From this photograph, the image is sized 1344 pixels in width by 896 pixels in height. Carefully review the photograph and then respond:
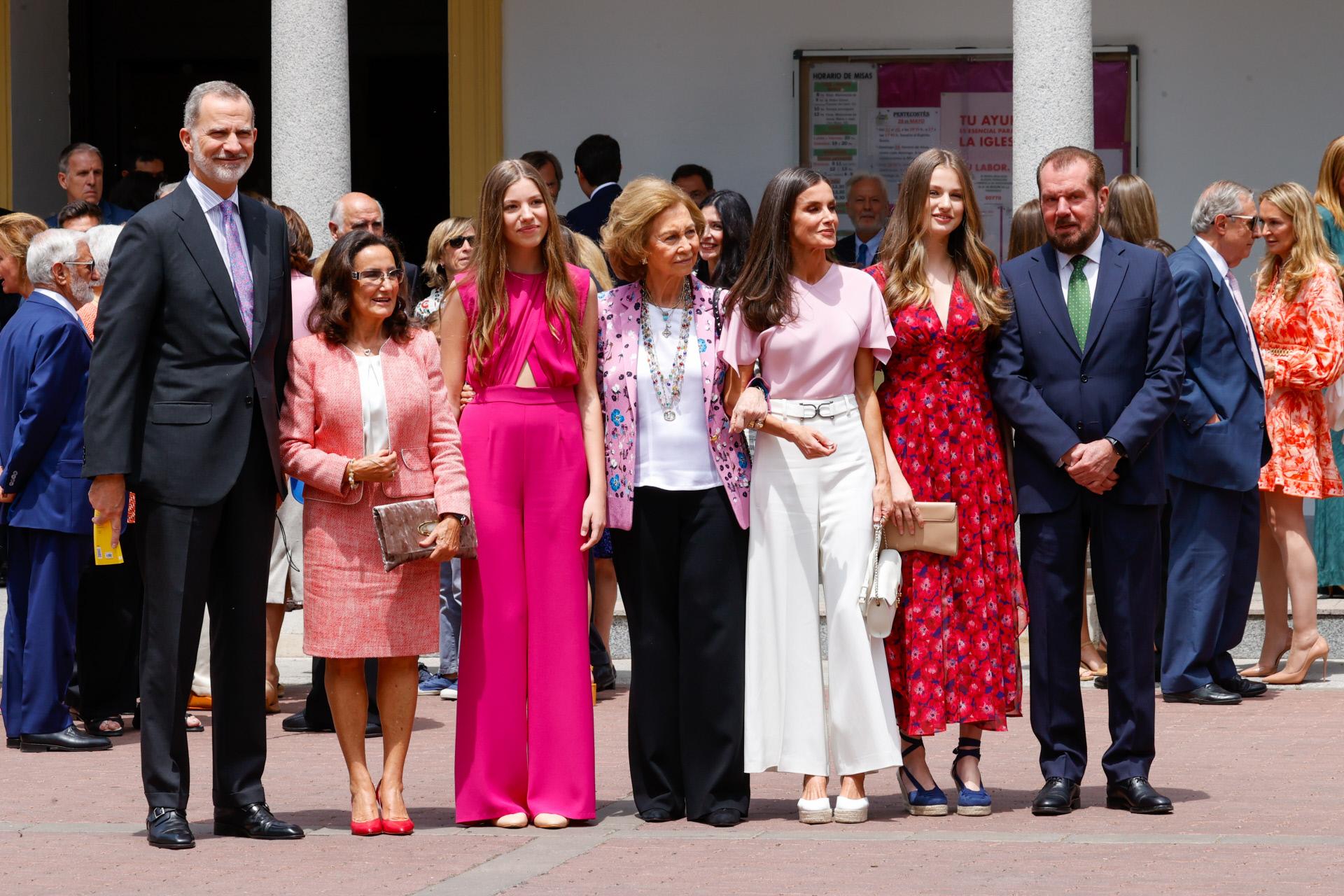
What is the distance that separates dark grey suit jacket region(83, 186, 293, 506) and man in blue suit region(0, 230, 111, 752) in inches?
79.2

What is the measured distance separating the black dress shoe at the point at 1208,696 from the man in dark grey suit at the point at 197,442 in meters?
4.27

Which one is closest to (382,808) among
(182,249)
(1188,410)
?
(182,249)

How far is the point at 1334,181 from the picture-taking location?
9875mm

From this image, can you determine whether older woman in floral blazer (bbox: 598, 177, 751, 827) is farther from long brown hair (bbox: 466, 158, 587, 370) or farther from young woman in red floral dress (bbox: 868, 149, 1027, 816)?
young woman in red floral dress (bbox: 868, 149, 1027, 816)

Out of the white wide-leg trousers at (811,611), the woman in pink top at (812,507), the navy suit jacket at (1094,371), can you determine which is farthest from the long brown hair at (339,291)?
the navy suit jacket at (1094,371)

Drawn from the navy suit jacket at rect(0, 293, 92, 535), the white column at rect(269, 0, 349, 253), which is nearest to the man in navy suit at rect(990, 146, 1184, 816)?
the navy suit jacket at rect(0, 293, 92, 535)

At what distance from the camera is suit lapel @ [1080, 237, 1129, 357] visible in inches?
249

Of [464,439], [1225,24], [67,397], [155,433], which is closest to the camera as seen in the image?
[155,433]

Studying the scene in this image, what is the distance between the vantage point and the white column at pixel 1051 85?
10445 mm

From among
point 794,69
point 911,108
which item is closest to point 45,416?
point 794,69

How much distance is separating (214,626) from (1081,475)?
269 cm

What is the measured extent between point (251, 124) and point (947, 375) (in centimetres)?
228

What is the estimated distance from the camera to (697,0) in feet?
43.2

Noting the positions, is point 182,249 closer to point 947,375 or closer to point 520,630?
point 520,630
